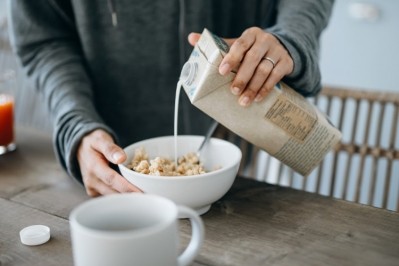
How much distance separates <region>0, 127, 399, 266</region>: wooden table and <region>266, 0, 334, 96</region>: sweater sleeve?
200 mm

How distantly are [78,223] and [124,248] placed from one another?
0.06 metres

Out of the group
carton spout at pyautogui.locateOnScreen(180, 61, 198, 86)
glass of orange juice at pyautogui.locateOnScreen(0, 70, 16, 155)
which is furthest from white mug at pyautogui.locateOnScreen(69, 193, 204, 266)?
glass of orange juice at pyautogui.locateOnScreen(0, 70, 16, 155)

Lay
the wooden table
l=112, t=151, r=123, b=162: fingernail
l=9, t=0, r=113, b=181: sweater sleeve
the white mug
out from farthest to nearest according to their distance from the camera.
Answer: l=9, t=0, r=113, b=181: sweater sleeve < l=112, t=151, r=123, b=162: fingernail < the wooden table < the white mug

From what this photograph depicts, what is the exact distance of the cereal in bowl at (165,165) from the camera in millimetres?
775

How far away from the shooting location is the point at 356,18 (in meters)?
Answer: 1.88

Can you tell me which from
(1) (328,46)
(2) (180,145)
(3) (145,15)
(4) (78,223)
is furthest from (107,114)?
(1) (328,46)

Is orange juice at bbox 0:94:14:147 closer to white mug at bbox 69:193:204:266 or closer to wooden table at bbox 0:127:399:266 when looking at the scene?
wooden table at bbox 0:127:399:266

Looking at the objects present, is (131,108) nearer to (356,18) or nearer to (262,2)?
(262,2)

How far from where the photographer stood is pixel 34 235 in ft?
2.36

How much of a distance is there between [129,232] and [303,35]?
56cm

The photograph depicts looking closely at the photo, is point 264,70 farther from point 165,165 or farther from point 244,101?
point 165,165

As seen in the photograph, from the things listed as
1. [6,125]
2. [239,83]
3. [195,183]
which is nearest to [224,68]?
[239,83]

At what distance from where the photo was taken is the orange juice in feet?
3.68

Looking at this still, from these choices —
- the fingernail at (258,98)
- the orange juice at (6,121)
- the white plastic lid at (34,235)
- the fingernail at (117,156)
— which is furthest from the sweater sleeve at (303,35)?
the orange juice at (6,121)
